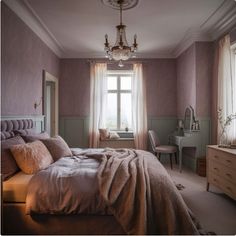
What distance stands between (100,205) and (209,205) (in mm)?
1694

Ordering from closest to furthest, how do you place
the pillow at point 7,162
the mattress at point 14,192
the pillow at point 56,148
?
1. the mattress at point 14,192
2. the pillow at point 7,162
3. the pillow at point 56,148

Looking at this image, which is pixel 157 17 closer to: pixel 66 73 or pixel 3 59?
pixel 3 59

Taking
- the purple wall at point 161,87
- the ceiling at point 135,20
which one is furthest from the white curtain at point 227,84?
the purple wall at point 161,87

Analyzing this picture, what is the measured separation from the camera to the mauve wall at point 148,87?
5.65m

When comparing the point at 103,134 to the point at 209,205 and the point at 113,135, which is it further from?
the point at 209,205

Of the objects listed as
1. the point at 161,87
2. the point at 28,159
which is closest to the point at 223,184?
the point at 28,159

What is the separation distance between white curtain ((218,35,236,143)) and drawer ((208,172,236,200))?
816 millimetres

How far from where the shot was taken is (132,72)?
569 cm

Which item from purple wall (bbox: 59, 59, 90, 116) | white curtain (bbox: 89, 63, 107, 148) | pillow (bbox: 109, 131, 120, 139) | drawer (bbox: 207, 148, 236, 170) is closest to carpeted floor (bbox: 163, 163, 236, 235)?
drawer (bbox: 207, 148, 236, 170)

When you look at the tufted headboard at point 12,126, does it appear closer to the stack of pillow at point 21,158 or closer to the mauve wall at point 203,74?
the stack of pillow at point 21,158

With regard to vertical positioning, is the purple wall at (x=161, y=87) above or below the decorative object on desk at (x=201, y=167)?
above

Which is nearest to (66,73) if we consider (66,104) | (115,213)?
(66,104)

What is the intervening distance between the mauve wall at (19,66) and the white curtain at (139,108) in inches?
94.3

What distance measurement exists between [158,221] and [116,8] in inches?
113
